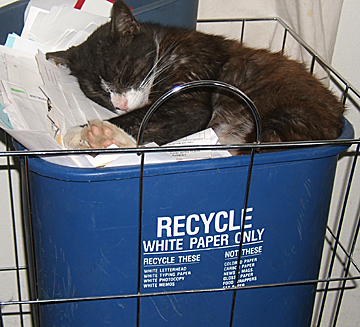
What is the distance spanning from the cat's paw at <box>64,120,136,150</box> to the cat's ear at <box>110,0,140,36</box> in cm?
31

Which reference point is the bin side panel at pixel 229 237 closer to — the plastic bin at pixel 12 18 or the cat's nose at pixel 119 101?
the cat's nose at pixel 119 101

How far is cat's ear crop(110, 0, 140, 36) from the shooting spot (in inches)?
39.4

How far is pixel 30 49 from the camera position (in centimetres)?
105

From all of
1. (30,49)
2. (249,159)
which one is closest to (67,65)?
(30,49)

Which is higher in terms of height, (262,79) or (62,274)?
(262,79)

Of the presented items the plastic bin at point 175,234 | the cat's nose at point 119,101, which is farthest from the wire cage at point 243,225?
the cat's nose at point 119,101

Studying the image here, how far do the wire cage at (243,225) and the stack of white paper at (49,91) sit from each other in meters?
0.06

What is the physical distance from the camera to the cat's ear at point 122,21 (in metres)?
1.00

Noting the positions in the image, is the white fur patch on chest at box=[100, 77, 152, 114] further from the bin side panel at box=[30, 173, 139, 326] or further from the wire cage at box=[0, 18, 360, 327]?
the bin side panel at box=[30, 173, 139, 326]

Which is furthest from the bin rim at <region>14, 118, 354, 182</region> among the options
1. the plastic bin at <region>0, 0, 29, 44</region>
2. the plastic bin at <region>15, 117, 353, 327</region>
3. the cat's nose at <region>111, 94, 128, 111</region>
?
the plastic bin at <region>0, 0, 29, 44</region>

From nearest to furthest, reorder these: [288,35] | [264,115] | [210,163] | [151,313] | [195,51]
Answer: [210,163] < [151,313] < [264,115] < [195,51] < [288,35]

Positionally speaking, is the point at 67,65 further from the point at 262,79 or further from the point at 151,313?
the point at 151,313

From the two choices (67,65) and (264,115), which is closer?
(264,115)

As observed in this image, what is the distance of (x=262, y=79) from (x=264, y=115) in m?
0.15
